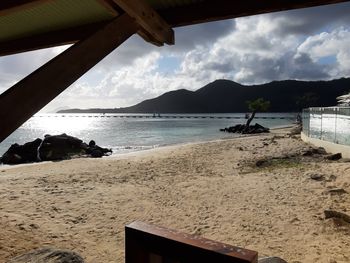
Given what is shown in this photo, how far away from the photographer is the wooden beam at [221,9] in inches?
114

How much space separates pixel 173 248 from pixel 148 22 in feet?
7.96

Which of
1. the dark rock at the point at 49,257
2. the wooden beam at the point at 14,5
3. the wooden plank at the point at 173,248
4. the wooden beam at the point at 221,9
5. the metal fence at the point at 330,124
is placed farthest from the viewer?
the metal fence at the point at 330,124

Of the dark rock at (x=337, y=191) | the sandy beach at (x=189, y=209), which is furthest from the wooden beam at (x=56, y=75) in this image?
the dark rock at (x=337, y=191)

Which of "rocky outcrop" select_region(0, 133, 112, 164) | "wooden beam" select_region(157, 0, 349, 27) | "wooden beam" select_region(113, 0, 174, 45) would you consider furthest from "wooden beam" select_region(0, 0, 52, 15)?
"rocky outcrop" select_region(0, 133, 112, 164)

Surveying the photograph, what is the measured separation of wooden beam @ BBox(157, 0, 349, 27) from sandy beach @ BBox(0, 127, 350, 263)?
13.4ft

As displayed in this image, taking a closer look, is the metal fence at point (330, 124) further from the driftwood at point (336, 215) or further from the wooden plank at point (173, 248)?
the wooden plank at point (173, 248)

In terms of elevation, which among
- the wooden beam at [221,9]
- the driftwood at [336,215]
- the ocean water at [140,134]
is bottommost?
the ocean water at [140,134]

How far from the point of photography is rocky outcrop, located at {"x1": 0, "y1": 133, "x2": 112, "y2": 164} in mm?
24344

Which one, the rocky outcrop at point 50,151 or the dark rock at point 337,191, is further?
the rocky outcrop at point 50,151

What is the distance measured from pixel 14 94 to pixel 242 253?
180 centimetres

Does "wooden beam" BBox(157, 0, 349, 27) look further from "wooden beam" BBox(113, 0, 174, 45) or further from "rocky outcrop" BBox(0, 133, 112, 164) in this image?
"rocky outcrop" BBox(0, 133, 112, 164)

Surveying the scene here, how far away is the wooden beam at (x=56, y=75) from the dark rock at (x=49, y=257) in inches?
87.7

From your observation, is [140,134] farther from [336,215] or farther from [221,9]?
[221,9]

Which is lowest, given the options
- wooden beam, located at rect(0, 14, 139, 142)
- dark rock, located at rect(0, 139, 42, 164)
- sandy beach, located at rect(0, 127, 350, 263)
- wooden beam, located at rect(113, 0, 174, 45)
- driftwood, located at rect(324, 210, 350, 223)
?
dark rock, located at rect(0, 139, 42, 164)
